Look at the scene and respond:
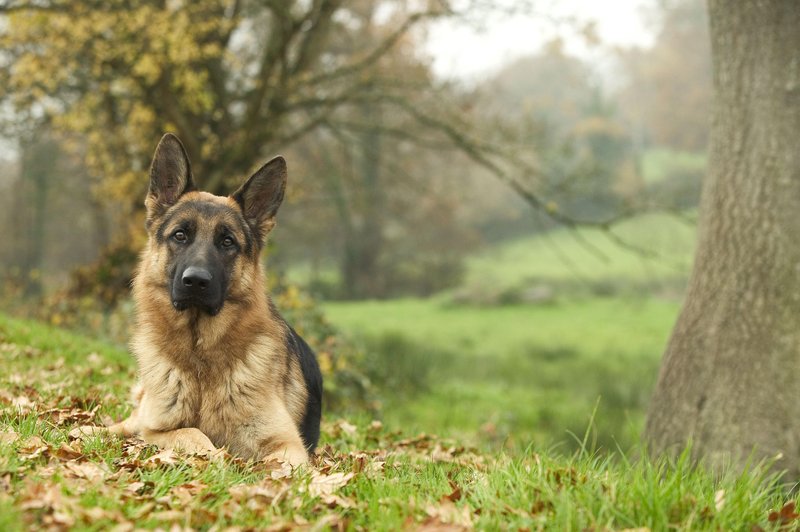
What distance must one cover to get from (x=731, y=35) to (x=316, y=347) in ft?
23.0

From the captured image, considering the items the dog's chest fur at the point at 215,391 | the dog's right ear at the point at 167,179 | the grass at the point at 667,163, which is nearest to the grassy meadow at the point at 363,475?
the dog's chest fur at the point at 215,391

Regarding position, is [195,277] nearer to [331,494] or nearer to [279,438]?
[279,438]

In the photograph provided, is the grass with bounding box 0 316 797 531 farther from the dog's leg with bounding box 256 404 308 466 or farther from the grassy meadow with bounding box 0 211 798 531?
the dog's leg with bounding box 256 404 308 466

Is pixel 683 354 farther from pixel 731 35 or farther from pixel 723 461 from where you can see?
pixel 731 35

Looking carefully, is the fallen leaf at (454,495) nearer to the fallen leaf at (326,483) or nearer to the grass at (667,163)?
the fallen leaf at (326,483)

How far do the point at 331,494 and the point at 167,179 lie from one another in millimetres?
2733

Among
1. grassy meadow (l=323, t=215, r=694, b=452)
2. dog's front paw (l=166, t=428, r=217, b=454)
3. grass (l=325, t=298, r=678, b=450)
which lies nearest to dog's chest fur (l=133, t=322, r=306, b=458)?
dog's front paw (l=166, t=428, r=217, b=454)

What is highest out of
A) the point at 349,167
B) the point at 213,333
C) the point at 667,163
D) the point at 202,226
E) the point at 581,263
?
the point at 667,163

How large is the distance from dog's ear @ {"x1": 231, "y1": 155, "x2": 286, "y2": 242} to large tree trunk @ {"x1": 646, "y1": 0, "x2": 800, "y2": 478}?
3.85m

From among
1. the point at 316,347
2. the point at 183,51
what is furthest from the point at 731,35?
the point at 183,51

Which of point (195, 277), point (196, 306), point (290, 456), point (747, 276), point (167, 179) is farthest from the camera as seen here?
point (747, 276)

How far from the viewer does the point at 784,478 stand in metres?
5.58

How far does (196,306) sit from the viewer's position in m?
4.49

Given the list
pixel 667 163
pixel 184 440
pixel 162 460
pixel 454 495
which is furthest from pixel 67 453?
pixel 667 163
